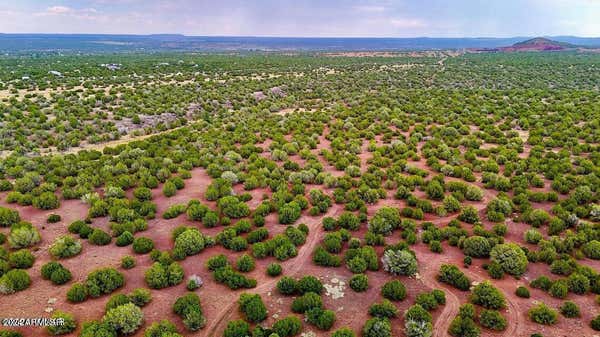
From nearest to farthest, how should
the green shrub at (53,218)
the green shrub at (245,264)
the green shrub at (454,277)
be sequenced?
the green shrub at (454,277), the green shrub at (245,264), the green shrub at (53,218)

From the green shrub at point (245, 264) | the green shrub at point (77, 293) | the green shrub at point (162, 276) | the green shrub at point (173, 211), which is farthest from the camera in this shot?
the green shrub at point (173, 211)

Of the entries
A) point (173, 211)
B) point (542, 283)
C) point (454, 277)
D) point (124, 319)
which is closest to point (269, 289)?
point (124, 319)

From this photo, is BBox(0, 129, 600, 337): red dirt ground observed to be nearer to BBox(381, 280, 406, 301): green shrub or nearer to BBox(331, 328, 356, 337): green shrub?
BBox(381, 280, 406, 301): green shrub

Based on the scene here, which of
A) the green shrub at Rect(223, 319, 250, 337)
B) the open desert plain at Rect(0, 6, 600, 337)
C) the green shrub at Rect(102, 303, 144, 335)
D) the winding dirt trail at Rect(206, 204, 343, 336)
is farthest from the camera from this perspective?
the open desert plain at Rect(0, 6, 600, 337)

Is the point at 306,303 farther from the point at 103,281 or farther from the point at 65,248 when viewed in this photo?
the point at 65,248

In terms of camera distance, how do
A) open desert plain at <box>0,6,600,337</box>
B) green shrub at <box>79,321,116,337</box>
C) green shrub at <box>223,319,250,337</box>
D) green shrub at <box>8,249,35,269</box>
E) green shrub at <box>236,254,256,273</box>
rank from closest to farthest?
1. green shrub at <box>79,321,116,337</box>
2. green shrub at <box>223,319,250,337</box>
3. open desert plain at <box>0,6,600,337</box>
4. green shrub at <box>8,249,35,269</box>
5. green shrub at <box>236,254,256,273</box>

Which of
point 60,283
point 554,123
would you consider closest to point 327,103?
point 554,123

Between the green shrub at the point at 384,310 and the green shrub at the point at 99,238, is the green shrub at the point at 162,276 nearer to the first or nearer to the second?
the green shrub at the point at 99,238

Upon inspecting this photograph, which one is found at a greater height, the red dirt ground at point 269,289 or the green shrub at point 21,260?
the green shrub at point 21,260

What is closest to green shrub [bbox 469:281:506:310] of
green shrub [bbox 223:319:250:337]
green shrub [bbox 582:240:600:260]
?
green shrub [bbox 582:240:600:260]

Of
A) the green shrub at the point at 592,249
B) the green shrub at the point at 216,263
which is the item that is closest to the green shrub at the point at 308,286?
the green shrub at the point at 216,263

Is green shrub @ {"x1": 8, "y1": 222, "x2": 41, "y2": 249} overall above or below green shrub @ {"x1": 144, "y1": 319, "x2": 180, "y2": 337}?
above

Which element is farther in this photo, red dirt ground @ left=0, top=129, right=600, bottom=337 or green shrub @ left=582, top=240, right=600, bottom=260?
green shrub @ left=582, top=240, right=600, bottom=260

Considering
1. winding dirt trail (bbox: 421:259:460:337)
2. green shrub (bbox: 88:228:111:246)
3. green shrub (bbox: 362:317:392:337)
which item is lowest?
winding dirt trail (bbox: 421:259:460:337)
